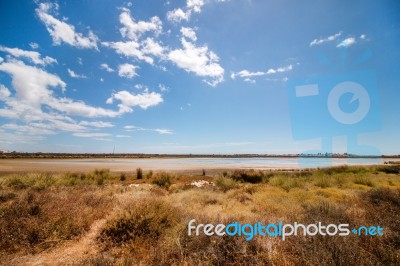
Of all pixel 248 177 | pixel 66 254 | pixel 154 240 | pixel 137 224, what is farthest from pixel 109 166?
pixel 154 240

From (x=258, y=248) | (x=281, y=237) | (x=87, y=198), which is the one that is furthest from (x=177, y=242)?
(x=87, y=198)

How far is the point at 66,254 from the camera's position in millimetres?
5230

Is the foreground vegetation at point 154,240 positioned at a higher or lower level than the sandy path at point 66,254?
higher

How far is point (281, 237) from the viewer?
512 centimetres

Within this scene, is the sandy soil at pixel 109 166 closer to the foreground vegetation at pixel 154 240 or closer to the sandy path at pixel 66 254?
the foreground vegetation at pixel 154 240

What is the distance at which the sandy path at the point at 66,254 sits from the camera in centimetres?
484

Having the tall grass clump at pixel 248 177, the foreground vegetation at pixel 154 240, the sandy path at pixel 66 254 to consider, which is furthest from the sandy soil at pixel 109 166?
the sandy path at pixel 66 254

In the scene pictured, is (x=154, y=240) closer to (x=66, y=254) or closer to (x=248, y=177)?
(x=66, y=254)

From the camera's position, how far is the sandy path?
484cm

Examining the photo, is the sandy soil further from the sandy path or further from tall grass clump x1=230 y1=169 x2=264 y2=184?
the sandy path

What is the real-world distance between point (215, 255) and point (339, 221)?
3652mm

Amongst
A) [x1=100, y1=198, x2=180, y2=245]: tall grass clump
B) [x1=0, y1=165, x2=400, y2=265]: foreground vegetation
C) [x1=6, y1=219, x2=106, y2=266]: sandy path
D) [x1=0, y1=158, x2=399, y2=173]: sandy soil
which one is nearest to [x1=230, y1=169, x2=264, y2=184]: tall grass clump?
[x1=0, y1=165, x2=400, y2=265]: foreground vegetation

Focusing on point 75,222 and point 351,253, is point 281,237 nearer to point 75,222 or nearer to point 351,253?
point 351,253

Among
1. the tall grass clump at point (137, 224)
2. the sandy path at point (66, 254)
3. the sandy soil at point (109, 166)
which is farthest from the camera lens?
the sandy soil at point (109, 166)
